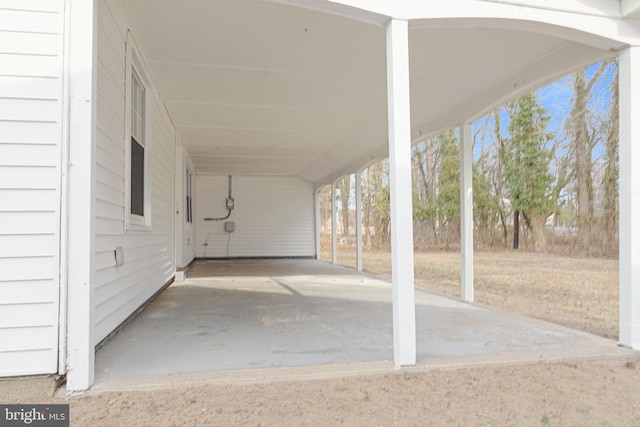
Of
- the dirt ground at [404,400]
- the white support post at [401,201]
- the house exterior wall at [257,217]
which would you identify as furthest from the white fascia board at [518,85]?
the house exterior wall at [257,217]

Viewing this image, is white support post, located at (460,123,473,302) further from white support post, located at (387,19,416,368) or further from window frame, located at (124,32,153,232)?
window frame, located at (124,32,153,232)

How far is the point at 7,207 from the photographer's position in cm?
219

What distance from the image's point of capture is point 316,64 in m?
4.29

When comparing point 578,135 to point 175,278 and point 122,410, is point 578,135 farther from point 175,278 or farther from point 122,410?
point 122,410

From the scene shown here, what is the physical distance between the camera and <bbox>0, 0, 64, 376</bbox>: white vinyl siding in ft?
7.16

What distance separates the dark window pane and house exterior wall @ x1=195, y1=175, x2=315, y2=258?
7.85 m

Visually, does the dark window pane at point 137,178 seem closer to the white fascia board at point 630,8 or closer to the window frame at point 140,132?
the window frame at point 140,132

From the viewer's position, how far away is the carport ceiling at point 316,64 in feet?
11.0

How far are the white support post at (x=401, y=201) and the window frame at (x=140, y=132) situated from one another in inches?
90.9

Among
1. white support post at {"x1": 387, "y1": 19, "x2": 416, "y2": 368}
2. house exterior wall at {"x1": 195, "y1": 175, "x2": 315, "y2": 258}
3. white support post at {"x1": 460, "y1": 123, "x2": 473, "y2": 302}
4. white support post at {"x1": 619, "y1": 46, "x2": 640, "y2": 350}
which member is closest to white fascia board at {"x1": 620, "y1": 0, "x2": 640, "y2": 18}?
white support post at {"x1": 619, "y1": 46, "x2": 640, "y2": 350}

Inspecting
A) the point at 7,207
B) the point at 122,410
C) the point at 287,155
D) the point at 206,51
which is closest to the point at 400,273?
the point at 122,410

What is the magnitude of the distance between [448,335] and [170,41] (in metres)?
3.62

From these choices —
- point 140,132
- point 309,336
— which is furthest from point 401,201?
point 140,132

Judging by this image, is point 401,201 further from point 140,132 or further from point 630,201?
point 140,132
